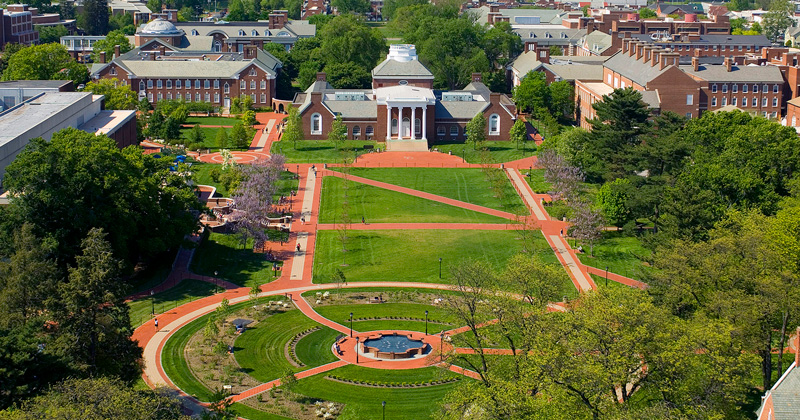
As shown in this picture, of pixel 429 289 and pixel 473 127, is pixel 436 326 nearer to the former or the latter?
pixel 429 289

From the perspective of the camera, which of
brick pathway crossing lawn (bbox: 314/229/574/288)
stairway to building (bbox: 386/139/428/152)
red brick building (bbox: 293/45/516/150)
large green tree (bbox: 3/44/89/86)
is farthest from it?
large green tree (bbox: 3/44/89/86)

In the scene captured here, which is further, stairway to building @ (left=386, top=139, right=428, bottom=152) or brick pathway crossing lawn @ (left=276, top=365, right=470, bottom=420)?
stairway to building @ (left=386, top=139, right=428, bottom=152)

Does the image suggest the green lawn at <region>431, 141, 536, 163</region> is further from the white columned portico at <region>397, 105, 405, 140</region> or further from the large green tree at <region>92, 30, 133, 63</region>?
the large green tree at <region>92, 30, 133, 63</region>

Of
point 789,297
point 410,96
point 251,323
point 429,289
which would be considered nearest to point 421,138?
point 410,96

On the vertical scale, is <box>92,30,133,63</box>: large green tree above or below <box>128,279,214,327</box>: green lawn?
above

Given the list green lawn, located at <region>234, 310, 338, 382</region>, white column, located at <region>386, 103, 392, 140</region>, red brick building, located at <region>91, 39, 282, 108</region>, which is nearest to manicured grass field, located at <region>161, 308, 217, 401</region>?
green lawn, located at <region>234, 310, 338, 382</region>

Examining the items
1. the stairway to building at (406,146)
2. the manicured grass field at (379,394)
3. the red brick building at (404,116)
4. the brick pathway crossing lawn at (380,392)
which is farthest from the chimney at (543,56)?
the manicured grass field at (379,394)

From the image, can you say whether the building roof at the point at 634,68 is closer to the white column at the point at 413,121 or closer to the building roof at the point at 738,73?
the building roof at the point at 738,73

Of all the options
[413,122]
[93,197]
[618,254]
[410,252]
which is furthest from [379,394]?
[413,122]
